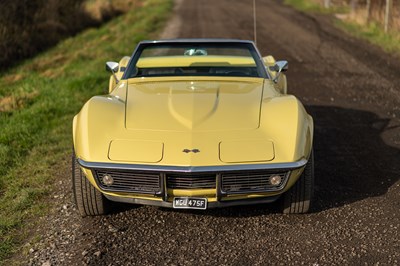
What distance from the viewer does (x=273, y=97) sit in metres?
4.80

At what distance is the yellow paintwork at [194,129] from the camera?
13.1ft

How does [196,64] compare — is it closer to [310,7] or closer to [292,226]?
[292,226]

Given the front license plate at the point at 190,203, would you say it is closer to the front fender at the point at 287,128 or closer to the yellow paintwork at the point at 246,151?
the yellow paintwork at the point at 246,151

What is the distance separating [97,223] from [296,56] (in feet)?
30.9

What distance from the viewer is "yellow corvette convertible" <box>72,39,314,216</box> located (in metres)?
3.96

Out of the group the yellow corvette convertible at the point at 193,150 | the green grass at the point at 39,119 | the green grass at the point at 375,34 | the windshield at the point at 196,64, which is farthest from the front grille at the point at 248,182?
the green grass at the point at 375,34

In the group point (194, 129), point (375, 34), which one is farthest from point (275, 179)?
point (375, 34)

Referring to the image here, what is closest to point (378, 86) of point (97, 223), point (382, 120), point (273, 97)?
point (382, 120)

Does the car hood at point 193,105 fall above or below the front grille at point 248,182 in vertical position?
above

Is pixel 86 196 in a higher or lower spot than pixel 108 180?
lower

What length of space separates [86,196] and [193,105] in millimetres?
1096

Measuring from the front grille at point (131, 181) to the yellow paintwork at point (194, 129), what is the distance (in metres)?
0.08

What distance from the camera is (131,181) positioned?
404 centimetres

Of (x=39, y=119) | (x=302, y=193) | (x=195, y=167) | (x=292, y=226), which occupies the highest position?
(x=195, y=167)
